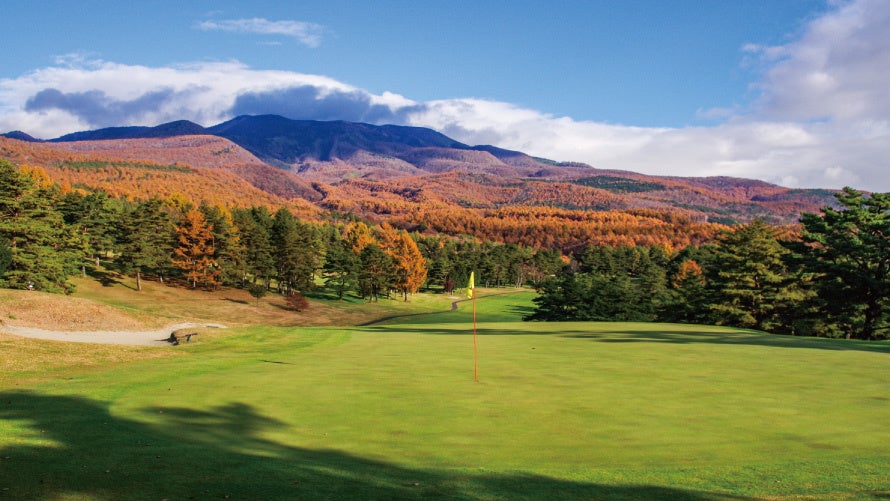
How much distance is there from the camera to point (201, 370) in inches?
713

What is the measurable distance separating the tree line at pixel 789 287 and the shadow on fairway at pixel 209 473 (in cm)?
4657

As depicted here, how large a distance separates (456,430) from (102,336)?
31.6 metres

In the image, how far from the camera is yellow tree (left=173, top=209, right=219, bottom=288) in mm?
76688

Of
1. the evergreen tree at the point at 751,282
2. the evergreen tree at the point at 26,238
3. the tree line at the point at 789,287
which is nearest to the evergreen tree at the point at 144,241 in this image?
the evergreen tree at the point at 26,238

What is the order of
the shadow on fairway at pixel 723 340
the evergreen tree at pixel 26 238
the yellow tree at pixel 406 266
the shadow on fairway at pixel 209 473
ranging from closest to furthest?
the shadow on fairway at pixel 209 473 < the shadow on fairway at pixel 723 340 < the evergreen tree at pixel 26 238 < the yellow tree at pixel 406 266

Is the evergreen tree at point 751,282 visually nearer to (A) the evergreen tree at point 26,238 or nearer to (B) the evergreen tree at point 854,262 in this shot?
(B) the evergreen tree at point 854,262

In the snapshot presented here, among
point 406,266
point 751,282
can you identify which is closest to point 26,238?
point 406,266

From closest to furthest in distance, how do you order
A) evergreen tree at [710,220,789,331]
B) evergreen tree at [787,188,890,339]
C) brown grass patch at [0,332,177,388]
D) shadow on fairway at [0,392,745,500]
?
shadow on fairway at [0,392,745,500]
brown grass patch at [0,332,177,388]
evergreen tree at [787,188,890,339]
evergreen tree at [710,220,789,331]

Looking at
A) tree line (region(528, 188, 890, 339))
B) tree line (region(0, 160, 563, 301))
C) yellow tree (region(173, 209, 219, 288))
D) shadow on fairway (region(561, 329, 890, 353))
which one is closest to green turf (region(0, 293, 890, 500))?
shadow on fairway (region(561, 329, 890, 353))

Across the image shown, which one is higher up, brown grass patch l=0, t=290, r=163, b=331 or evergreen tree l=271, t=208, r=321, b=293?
evergreen tree l=271, t=208, r=321, b=293

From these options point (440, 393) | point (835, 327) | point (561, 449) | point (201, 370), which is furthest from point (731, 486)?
point (835, 327)

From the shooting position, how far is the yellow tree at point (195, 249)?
76688 mm

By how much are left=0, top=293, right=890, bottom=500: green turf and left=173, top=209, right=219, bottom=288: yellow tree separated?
Result: 6168 centimetres

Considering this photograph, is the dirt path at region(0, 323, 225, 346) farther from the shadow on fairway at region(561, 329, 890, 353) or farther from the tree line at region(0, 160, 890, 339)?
the shadow on fairway at region(561, 329, 890, 353)
